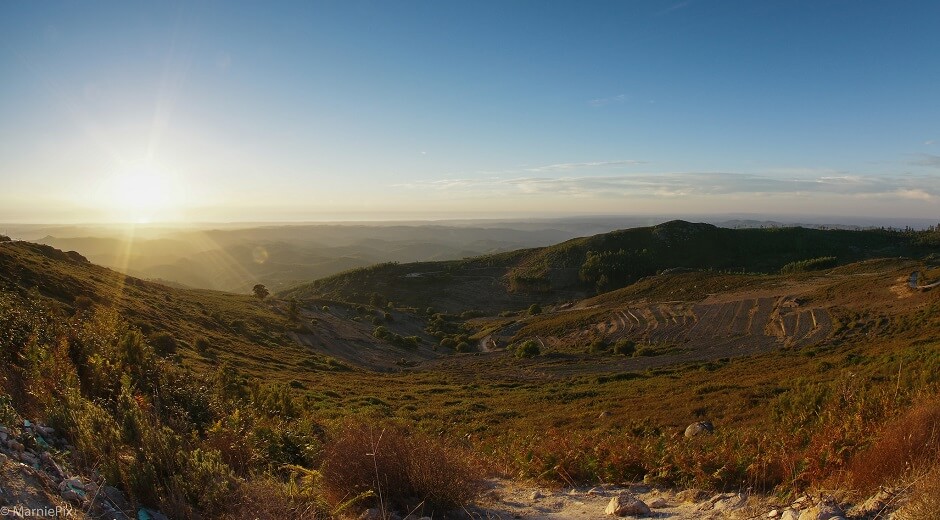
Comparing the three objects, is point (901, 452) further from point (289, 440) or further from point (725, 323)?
point (725, 323)

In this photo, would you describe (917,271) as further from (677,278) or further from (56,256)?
(56,256)

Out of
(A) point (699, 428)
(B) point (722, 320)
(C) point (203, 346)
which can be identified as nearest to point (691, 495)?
(A) point (699, 428)

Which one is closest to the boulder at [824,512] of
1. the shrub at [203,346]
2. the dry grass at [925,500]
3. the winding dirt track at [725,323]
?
the dry grass at [925,500]

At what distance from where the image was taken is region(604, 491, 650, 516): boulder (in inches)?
186

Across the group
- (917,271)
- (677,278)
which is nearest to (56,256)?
(677,278)

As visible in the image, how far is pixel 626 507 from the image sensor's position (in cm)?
475

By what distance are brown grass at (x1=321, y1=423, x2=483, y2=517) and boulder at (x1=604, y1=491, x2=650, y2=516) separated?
58.3 inches

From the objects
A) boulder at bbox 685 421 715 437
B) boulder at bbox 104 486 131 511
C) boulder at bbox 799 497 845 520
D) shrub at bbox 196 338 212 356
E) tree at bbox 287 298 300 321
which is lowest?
tree at bbox 287 298 300 321

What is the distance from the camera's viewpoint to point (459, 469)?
15.6 ft

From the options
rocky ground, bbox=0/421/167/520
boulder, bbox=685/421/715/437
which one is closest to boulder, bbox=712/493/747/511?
rocky ground, bbox=0/421/167/520

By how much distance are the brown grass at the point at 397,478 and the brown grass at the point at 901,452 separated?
363cm

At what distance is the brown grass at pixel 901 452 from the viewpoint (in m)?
3.92

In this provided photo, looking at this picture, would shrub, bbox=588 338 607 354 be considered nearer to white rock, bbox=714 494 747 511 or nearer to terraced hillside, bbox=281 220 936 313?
terraced hillside, bbox=281 220 936 313

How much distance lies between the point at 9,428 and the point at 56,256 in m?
50.4
